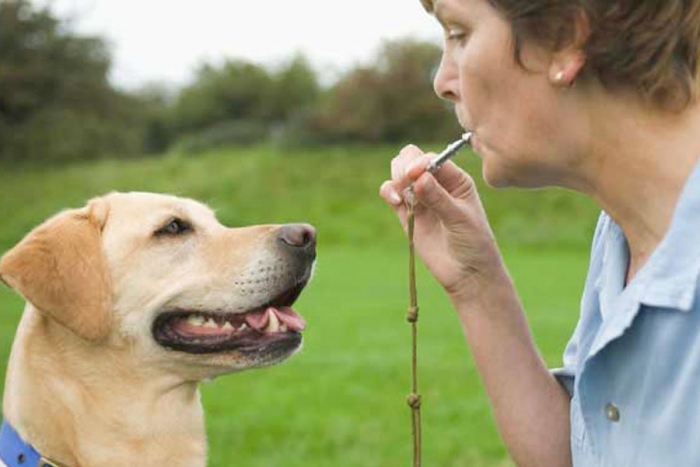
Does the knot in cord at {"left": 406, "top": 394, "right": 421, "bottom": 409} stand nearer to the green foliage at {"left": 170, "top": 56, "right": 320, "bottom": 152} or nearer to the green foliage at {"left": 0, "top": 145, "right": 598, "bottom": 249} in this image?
the green foliage at {"left": 0, "top": 145, "right": 598, "bottom": 249}

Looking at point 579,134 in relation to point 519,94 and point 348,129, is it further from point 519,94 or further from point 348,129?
point 348,129

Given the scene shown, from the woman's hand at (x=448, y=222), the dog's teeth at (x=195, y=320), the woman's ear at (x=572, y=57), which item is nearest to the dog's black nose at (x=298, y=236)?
the dog's teeth at (x=195, y=320)

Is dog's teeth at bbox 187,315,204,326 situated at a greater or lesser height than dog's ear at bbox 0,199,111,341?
lesser

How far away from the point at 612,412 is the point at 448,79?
0.85 m

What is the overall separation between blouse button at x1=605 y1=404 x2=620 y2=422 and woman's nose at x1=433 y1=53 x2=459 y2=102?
2.58ft

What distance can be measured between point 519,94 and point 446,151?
363mm

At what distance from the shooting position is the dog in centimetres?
314

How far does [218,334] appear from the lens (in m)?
3.43

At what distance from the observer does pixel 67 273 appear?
10.6 ft

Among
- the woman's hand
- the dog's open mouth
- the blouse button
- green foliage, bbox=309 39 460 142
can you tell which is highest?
the woman's hand

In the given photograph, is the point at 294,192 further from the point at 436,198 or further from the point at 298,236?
the point at 436,198

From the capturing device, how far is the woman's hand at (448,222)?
2686mm

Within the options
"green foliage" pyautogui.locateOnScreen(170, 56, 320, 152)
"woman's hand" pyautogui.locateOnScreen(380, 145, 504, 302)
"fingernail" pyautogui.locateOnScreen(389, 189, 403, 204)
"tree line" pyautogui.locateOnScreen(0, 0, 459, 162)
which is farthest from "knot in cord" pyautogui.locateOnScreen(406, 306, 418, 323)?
"green foliage" pyautogui.locateOnScreen(170, 56, 320, 152)

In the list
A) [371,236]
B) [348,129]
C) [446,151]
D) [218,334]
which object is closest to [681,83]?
[446,151]
